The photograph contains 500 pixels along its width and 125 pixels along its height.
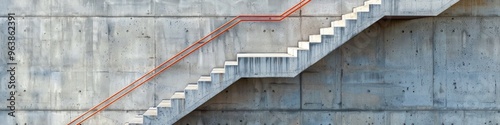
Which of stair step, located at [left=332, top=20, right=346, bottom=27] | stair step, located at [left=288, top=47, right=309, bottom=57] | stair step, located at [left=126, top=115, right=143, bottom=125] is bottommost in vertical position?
stair step, located at [left=126, top=115, right=143, bottom=125]

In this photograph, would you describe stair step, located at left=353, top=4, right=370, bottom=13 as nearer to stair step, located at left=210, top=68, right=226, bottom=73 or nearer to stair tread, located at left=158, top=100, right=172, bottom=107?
stair step, located at left=210, top=68, right=226, bottom=73

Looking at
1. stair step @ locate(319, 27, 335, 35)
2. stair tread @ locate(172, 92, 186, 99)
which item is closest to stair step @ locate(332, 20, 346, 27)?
stair step @ locate(319, 27, 335, 35)

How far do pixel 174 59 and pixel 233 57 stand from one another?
4.35 feet

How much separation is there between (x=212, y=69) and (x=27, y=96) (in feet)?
13.9

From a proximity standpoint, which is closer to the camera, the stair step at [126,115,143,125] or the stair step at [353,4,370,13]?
the stair step at [353,4,370,13]

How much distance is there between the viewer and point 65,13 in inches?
504

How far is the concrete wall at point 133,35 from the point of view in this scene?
1280cm

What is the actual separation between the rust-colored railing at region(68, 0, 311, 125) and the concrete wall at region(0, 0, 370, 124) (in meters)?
0.12

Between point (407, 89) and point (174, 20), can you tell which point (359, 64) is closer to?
point (407, 89)

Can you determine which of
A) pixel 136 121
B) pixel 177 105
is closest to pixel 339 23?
pixel 177 105

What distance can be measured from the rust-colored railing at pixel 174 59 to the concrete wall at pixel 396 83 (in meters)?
1.21

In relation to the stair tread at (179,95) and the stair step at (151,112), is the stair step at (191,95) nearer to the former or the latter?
the stair tread at (179,95)

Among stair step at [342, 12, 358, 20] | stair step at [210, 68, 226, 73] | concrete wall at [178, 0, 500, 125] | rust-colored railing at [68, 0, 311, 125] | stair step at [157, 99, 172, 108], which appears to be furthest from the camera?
concrete wall at [178, 0, 500, 125]

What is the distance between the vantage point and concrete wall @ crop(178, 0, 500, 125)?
510 inches
